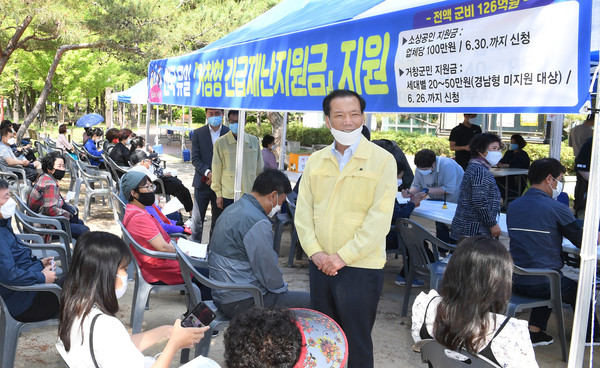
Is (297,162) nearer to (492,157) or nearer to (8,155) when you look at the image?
(492,157)

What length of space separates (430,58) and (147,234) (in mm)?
2409

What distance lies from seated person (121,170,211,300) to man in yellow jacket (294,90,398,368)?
145cm

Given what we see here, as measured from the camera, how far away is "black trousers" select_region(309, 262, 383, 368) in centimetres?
290

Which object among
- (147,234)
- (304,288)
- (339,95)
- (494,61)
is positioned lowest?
(304,288)

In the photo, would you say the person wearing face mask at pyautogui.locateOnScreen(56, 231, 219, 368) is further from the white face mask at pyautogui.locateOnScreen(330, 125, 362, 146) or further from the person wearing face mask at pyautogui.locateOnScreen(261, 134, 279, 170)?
the person wearing face mask at pyautogui.locateOnScreen(261, 134, 279, 170)

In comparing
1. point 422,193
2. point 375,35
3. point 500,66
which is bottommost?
point 422,193

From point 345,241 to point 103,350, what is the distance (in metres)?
1.27

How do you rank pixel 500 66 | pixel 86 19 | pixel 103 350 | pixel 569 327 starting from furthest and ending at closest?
pixel 86 19, pixel 569 327, pixel 500 66, pixel 103 350

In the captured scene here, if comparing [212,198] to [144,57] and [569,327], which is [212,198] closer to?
[569,327]

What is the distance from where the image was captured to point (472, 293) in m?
2.21

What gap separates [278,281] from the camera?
336cm

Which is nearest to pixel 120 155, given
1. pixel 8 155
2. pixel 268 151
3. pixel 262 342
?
pixel 8 155

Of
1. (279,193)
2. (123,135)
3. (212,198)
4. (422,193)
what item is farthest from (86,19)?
(279,193)

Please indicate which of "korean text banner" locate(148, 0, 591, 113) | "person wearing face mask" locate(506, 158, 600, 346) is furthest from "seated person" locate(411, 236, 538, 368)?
"person wearing face mask" locate(506, 158, 600, 346)
